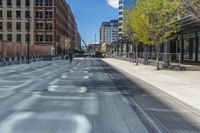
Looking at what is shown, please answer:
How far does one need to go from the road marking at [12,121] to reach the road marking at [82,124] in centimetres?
133

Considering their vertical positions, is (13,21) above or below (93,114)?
above

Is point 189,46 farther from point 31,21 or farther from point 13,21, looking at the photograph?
point 13,21

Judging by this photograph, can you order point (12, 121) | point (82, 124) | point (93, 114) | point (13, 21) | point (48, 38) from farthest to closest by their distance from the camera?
point (48, 38)
point (13, 21)
point (93, 114)
point (12, 121)
point (82, 124)

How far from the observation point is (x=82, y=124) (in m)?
9.21

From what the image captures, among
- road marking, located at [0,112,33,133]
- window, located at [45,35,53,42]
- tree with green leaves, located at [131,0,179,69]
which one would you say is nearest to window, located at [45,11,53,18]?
window, located at [45,35,53,42]

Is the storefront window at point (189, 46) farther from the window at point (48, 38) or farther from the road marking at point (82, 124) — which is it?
the window at point (48, 38)

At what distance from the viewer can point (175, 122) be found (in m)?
9.98

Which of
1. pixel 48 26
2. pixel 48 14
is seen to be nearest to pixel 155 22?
pixel 48 26

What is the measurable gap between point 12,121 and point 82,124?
1.68m

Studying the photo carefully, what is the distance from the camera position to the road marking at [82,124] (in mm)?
8516

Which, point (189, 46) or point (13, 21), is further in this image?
point (13, 21)

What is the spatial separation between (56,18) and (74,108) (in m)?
110

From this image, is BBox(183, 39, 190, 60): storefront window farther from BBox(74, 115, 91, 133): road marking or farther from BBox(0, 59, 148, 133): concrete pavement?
BBox(74, 115, 91, 133): road marking

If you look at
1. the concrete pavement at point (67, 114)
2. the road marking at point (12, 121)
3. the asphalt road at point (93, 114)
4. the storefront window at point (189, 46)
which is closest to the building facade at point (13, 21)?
the storefront window at point (189, 46)
